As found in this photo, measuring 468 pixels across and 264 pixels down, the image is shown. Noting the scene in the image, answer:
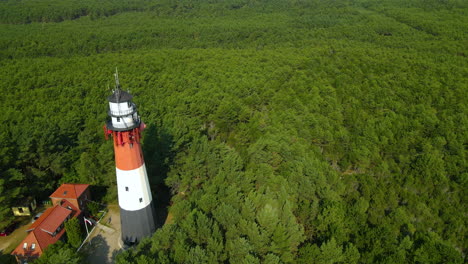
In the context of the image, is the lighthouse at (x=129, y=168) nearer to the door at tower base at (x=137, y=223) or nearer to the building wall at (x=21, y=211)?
the door at tower base at (x=137, y=223)

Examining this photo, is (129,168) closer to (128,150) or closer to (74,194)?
(128,150)

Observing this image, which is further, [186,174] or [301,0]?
[301,0]

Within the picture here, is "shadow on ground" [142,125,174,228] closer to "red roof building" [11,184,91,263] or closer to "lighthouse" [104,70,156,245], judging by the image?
"lighthouse" [104,70,156,245]

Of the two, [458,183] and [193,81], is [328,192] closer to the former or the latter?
[458,183]

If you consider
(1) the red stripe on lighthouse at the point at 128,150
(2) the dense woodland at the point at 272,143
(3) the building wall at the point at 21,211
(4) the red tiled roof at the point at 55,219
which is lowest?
(3) the building wall at the point at 21,211

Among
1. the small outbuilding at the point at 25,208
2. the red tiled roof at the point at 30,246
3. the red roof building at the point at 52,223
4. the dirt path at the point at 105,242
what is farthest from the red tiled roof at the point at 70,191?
the red tiled roof at the point at 30,246

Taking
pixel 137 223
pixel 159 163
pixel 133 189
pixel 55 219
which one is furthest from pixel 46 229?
pixel 159 163

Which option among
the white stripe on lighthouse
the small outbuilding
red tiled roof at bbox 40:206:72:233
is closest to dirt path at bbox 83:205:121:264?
red tiled roof at bbox 40:206:72:233

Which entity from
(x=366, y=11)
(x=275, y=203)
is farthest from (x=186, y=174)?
(x=366, y=11)
